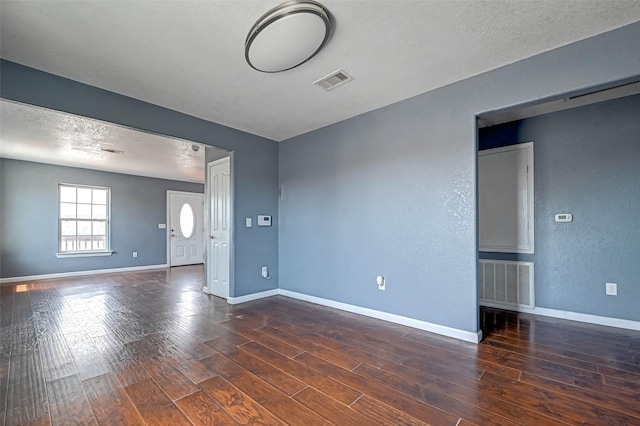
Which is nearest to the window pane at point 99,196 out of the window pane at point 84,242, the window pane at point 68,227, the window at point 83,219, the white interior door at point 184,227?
the window at point 83,219

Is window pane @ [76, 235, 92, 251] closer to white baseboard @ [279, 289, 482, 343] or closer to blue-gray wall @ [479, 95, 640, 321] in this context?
white baseboard @ [279, 289, 482, 343]

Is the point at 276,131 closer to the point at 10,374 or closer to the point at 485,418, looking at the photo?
the point at 10,374

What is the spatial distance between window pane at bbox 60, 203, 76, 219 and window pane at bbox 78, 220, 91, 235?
203 mm

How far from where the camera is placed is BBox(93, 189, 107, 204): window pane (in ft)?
21.3

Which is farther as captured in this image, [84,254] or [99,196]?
[99,196]

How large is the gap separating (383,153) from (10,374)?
3723mm

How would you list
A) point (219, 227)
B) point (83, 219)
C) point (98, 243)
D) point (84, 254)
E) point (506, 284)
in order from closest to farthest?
point (506, 284) → point (219, 227) → point (84, 254) → point (83, 219) → point (98, 243)

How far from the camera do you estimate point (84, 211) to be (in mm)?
6348

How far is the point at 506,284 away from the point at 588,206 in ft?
4.10

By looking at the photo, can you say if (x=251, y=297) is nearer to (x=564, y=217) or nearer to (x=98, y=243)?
(x=564, y=217)

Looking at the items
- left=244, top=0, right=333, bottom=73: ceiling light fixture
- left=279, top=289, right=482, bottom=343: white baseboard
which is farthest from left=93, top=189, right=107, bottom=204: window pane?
left=244, top=0, right=333, bottom=73: ceiling light fixture

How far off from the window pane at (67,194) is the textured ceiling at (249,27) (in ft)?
16.5

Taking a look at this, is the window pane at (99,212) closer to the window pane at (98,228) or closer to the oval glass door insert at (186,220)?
the window pane at (98,228)

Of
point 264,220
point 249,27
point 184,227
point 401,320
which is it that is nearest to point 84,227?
point 184,227
